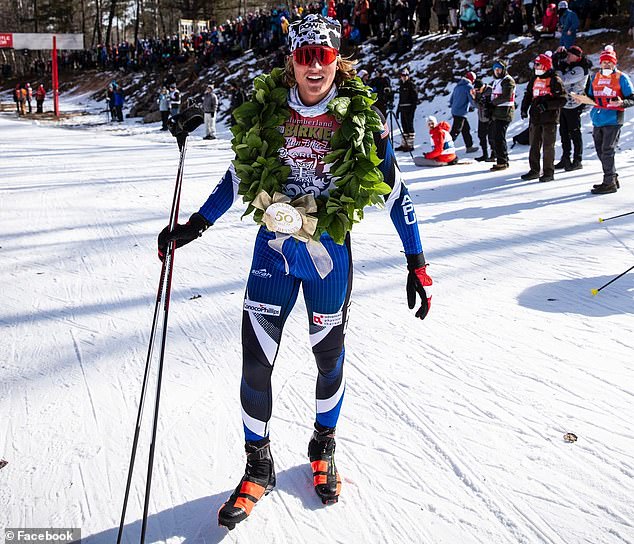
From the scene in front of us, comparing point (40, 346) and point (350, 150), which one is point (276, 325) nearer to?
point (350, 150)

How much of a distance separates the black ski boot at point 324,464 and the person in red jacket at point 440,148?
29.0 feet

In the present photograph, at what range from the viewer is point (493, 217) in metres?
7.01

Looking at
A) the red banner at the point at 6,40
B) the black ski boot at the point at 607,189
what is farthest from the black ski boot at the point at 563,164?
the red banner at the point at 6,40

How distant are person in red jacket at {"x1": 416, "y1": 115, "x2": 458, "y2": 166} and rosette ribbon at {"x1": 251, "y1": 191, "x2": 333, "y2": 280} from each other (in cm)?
883

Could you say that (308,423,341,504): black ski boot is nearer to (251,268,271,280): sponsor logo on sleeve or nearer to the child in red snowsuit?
(251,268,271,280): sponsor logo on sleeve

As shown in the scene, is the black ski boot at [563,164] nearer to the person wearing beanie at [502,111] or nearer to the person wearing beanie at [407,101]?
the person wearing beanie at [502,111]

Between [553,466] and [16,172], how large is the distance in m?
10.6

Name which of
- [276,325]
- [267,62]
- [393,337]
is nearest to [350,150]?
[276,325]

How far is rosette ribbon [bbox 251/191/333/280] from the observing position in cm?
230

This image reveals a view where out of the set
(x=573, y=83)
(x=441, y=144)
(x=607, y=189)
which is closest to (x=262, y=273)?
(x=607, y=189)

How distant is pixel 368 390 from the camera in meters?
3.33

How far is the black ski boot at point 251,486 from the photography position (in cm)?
232

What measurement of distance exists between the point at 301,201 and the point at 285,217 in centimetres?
11
